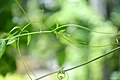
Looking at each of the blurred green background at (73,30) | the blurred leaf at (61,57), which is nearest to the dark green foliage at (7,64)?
the blurred green background at (73,30)

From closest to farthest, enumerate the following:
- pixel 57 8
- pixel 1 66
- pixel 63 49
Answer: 1. pixel 1 66
2. pixel 63 49
3. pixel 57 8

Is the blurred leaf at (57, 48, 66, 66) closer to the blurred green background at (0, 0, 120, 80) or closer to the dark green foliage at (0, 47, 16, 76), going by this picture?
the blurred green background at (0, 0, 120, 80)

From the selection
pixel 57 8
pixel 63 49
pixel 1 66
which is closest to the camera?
pixel 1 66

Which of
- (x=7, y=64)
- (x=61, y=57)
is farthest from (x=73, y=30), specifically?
(x=7, y=64)

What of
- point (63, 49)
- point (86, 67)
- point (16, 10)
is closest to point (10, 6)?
point (16, 10)

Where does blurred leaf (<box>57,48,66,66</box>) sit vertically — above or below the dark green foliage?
below

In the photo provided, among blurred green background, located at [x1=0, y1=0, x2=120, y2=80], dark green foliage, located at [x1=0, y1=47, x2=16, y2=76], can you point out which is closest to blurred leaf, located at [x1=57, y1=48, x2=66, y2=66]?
blurred green background, located at [x1=0, y1=0, x2=120, y2=80]

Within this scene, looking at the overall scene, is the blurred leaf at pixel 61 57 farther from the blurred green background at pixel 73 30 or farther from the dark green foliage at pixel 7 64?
the dark green foliage at pixel 7 64

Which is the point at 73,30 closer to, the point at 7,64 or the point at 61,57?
the point at 61,57

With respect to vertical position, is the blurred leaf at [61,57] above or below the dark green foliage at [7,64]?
below

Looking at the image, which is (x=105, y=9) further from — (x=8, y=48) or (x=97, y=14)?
(x=8, y=48)

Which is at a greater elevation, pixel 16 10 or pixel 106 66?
pixel 16 10
